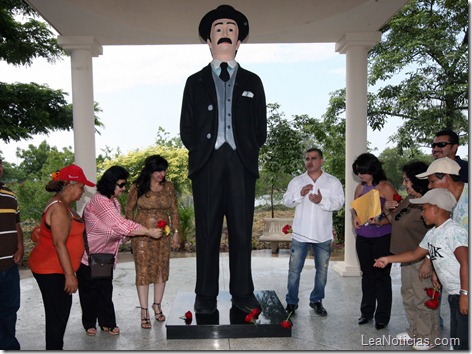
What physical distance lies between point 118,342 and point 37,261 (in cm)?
132

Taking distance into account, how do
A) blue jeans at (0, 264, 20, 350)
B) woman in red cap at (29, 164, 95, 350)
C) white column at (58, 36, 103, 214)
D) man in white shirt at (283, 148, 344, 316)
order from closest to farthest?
woman in red cap at (29, 164, 95, 350)
blue jeans at (0, 264, 20, 350)
man in white shirt at (283, 148, 344, 316)
white column at (58, 36, 103, 214)

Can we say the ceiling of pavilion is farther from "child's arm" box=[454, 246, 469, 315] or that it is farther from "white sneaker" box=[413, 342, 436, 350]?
"white sneaker" box=[413, 342, 436, 350]

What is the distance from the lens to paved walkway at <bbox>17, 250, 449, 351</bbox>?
161 inches

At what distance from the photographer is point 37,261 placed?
11.3 feet

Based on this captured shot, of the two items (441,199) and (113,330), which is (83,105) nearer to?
(113,330)

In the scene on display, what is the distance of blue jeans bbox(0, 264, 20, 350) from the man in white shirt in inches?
109

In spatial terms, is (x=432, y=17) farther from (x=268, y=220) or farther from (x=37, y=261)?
(x=37, y=261)

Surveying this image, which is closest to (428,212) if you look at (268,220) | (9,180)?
(268,220)

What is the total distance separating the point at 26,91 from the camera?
330 inches

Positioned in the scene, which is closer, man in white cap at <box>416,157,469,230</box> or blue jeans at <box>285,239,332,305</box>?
man in white cap at <box>416,157,469,230</box>

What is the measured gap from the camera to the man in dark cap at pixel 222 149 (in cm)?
441

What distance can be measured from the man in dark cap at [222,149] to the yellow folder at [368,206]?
1.10 metres

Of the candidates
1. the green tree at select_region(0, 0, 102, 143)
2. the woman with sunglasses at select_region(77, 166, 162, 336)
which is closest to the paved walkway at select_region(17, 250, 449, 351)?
the woman with sunglasses at select_region(77, 166, 162, 336)

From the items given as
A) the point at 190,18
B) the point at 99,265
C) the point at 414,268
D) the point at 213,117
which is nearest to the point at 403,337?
the point at 414,268
